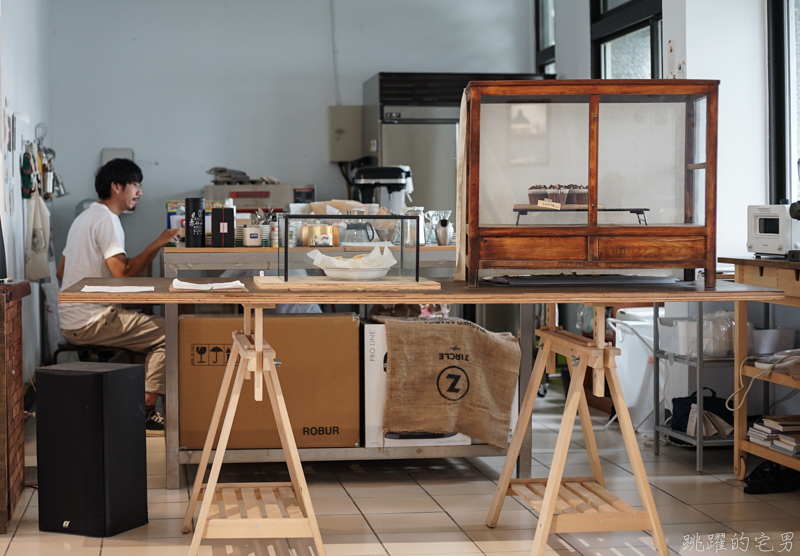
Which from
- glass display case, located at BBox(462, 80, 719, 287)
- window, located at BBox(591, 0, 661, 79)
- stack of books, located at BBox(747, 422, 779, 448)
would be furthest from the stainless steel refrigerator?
glass display case, located at BBox(462, 80, 719, 287)

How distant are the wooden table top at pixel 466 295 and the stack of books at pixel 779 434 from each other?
36.7 inches

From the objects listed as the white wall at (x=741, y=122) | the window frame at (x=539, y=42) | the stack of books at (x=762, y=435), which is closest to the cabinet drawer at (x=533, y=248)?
the stack of books at (x=762, y=435)

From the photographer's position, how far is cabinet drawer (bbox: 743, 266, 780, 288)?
136 inches

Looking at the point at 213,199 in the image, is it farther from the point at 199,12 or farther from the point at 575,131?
the point at 575,131

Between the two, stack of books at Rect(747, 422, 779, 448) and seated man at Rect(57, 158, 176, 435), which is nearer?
stack of books at Rect(747, 422, 779, 448)

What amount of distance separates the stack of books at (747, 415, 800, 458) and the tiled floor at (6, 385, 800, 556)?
19 centimetres

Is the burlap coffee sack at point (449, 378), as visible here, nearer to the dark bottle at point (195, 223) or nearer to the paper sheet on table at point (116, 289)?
the dark bottle at point (195, 223)

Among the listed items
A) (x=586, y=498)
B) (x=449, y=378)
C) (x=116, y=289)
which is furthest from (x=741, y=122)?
(x=116, y=289)

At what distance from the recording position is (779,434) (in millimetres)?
3416

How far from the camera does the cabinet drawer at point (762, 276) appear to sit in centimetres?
345

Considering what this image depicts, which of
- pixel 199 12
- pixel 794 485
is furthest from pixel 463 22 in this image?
pixel 794 485

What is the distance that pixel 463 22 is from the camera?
6688 millimetres

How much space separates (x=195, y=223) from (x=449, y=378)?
4.13 ft

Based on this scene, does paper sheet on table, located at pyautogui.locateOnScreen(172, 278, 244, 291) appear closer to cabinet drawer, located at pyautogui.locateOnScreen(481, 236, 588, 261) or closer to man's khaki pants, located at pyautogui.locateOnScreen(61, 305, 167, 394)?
cabinet drawer, located at pyautogui.locateOnScreen(481, 236, 588, 261)
